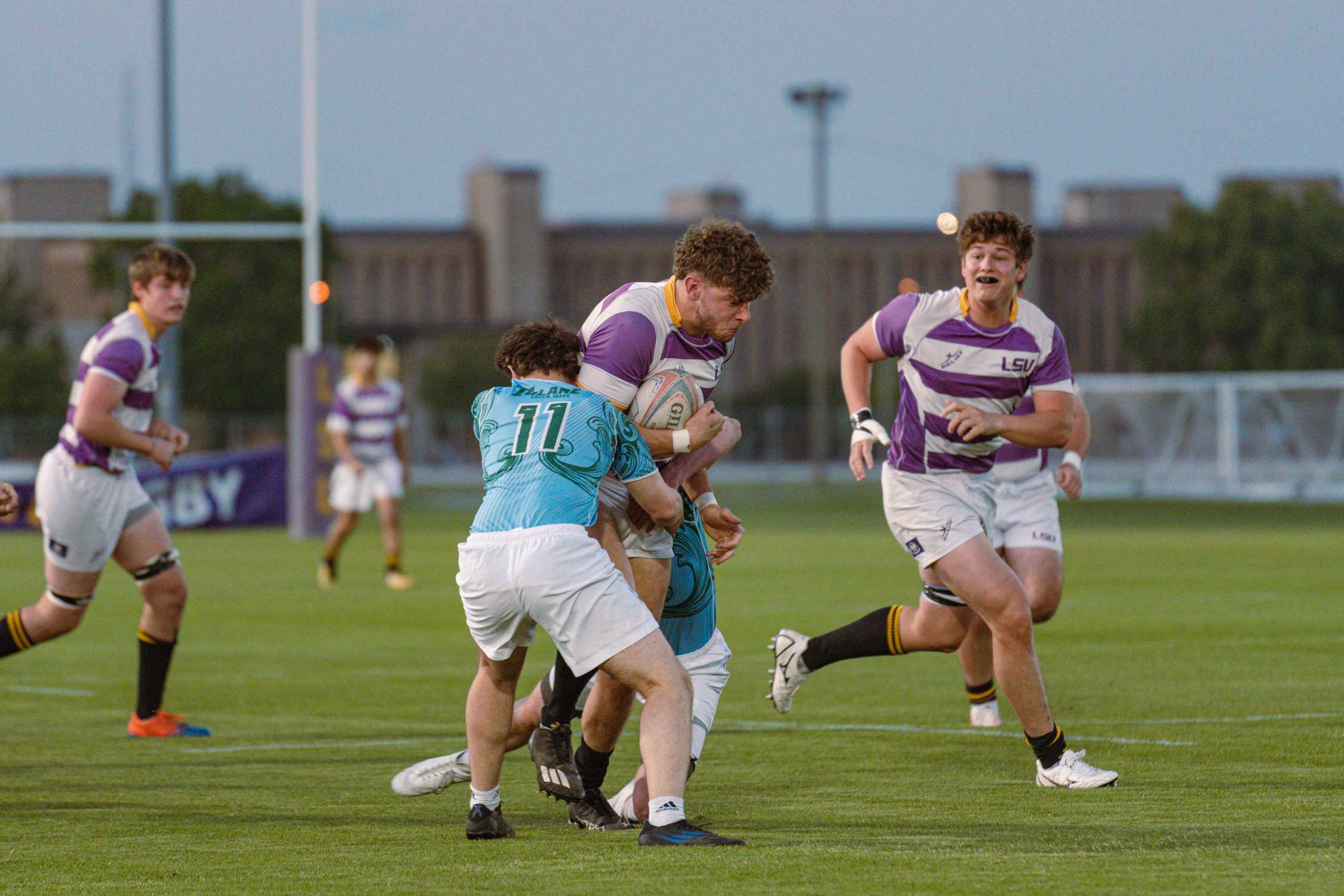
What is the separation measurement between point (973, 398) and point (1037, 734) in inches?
51.4

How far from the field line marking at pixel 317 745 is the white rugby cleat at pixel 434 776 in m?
1.67

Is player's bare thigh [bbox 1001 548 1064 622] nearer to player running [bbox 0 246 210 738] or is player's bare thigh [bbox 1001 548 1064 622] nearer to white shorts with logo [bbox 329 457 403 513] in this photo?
player running [bbox 0 246 210 738]

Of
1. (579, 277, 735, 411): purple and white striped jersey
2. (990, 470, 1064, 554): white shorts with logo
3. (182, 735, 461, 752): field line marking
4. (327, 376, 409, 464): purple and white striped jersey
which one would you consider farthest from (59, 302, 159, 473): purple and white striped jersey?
(327, 376, 409, 464): purple and white striped jersey

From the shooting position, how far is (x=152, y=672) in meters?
8.79

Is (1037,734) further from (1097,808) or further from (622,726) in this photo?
(622,726)

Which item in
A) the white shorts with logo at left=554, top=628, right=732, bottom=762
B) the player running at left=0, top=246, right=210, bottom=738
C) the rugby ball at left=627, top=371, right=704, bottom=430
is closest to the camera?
the rugby ball at left=627, top=371, right=704, bottom=430

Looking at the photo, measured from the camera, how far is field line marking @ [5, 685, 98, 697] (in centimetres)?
1031

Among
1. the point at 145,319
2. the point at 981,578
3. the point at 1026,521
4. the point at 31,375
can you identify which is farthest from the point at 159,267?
the point at 31,375

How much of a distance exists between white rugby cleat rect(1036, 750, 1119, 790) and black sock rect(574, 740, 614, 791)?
161 cm

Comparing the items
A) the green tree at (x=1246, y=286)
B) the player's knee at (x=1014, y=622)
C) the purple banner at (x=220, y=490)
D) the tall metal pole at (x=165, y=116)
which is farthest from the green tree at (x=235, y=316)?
the player's knee at (x=1014, y=622)

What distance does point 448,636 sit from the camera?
1311 cm

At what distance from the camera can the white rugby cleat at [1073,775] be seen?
680 cm

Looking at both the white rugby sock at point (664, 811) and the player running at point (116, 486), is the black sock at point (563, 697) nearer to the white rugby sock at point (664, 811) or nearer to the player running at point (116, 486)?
the white rugby sock at point (664, 811)

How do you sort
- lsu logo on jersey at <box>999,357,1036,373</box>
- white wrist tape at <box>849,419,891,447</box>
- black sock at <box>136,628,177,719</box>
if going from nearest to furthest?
lsu logo on jersey at <box>999,357,1036,373</box> < white wrist tape at <box>849,419,891,447</box> < black sock at <box>136,628,177,719</box>
